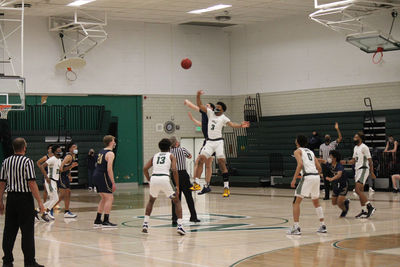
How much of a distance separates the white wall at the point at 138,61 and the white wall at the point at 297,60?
1.17 metres

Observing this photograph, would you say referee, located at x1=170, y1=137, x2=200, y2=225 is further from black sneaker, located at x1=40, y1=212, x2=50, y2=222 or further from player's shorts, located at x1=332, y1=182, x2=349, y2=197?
player's shorts, located at x1=332, y1=182, x2=349, y2=197

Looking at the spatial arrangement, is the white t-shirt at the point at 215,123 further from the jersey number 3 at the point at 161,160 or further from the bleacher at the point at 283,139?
the bleacher at the point at 283,139

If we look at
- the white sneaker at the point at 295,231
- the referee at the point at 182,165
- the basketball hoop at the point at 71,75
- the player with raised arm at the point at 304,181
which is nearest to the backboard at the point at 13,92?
the basketball hoop at the point at 71,75

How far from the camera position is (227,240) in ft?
40.7

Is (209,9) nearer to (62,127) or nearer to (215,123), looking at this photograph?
(62,127)

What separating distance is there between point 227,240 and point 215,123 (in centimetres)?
417

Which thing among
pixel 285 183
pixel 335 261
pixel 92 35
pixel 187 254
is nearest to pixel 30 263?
pixel 187 254

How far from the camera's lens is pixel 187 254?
35.3ft

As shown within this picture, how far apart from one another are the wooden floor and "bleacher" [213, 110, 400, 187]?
8778 mm

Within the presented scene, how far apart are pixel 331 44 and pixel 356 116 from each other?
143 inches

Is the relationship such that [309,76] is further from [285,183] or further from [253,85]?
[285,183]

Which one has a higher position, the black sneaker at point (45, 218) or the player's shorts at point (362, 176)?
the player's shorts at point (362, 176)

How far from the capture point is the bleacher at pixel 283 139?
92.3 feet

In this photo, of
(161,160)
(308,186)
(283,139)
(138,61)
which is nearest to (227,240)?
(308,186)
